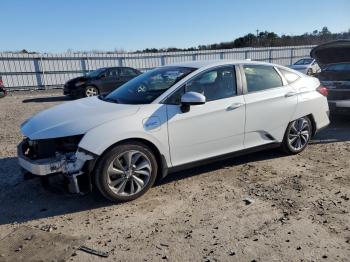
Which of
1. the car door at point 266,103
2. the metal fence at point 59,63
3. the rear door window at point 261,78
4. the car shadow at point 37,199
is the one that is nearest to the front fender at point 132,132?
the car shadow at point 37,199

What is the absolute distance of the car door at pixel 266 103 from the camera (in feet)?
17.4

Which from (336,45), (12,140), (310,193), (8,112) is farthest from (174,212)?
(8,112)

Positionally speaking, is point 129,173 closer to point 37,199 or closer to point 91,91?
point 37,199

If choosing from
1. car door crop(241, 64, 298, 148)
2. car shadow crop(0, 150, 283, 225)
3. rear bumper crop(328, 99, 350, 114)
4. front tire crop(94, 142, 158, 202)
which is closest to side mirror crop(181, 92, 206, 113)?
front tire crop(94, 142, 158, 202)

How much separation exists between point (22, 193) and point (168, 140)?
2092mm

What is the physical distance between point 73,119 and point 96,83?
39.3 ft

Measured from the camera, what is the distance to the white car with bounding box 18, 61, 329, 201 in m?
4.18

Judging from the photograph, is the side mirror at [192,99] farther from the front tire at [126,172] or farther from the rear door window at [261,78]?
the rear door window at [261,78]

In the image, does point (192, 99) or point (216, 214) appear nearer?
point (216, 214)

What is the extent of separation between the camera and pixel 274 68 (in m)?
5.83

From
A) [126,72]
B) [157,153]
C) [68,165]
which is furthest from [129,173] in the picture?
[126,72]

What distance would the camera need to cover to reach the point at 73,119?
4.34 meters

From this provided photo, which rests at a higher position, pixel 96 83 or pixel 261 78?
pixel 261 78

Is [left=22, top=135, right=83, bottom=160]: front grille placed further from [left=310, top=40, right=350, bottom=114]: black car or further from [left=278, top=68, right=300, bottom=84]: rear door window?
[left=310, top=40, right=350, bottom=114]: black car
